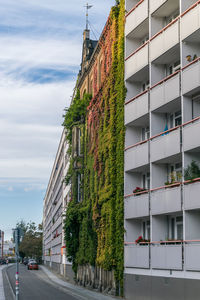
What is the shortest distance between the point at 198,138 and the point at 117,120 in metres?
9.99

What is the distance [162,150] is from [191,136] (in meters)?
3.00

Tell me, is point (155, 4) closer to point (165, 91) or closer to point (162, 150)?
point (165, 91)

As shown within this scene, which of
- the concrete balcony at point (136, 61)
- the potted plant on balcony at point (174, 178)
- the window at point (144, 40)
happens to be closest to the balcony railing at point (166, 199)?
the potted plant on balcony at point (174, 178)

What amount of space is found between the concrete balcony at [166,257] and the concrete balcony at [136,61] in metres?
9.88

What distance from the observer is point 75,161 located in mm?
42188

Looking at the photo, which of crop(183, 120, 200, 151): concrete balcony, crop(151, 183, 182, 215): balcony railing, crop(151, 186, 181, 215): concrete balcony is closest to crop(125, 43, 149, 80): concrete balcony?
crop(183, 120, 200, 151): concrete balcony

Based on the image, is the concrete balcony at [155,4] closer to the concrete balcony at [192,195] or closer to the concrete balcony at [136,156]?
the concrete balcony at [136,156]

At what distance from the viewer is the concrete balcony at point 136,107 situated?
88.3 feet

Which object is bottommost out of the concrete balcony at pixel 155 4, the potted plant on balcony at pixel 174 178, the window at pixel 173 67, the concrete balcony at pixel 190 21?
the potted plant on balcony at pixel 174 178

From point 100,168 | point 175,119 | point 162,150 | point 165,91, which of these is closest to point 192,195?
point 162,150

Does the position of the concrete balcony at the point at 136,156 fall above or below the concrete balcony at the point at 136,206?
above

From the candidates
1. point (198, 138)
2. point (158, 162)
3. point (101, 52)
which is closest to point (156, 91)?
point (158, 162)

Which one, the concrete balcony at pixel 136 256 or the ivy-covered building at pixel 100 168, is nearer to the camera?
the concrete balcony at pixel 136 256

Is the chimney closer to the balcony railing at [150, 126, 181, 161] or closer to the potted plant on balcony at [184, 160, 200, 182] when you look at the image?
the balcony railing at [150, 126, 181, 161]
